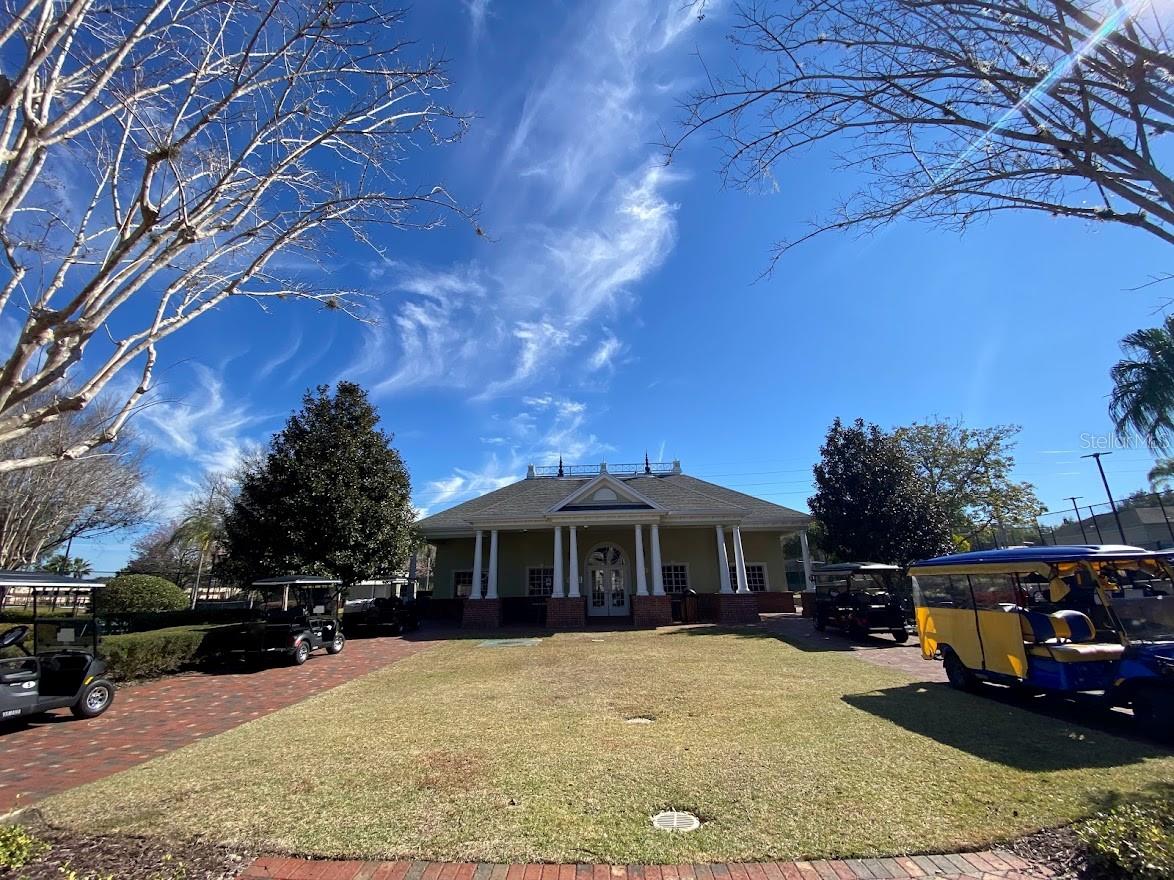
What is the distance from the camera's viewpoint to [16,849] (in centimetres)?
306

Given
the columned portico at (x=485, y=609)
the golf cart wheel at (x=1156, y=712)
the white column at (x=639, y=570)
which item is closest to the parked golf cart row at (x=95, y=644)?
the columned portico at (x=485, y=609)

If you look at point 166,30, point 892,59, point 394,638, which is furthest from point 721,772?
point 394,638

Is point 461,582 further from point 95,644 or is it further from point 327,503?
point 95,644

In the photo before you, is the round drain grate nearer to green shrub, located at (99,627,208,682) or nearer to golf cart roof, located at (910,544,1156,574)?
golf cart roof, located at (910,544,1156,574)

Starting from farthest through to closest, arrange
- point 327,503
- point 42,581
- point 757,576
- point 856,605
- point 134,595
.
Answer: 1. point 757,576
2. point 134,595
3. point 327,503
4. point 856,605
5. point 42,581

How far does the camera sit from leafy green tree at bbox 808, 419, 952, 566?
1920 cm

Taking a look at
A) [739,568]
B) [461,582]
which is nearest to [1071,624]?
[739,568]

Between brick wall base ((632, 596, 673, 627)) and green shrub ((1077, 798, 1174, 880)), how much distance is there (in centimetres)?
1492

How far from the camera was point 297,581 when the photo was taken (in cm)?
1419

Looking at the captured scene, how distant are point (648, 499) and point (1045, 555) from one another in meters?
13.3

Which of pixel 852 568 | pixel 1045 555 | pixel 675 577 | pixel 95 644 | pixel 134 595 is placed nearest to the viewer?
pixel 1045 555

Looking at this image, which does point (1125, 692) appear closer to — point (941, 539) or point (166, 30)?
point (166, 30)

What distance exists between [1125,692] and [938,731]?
211 centimetres

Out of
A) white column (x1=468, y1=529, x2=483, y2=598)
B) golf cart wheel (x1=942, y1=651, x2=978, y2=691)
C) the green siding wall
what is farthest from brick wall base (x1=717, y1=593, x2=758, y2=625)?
golf cart wheel (x1=942, y1=651, x2=978, y2=691)
